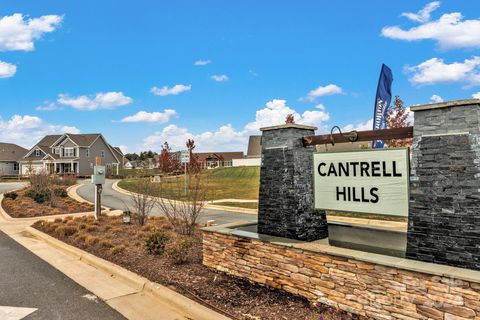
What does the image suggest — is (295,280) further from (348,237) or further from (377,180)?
(377,180)

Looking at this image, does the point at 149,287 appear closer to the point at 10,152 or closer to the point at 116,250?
the point at 116,250

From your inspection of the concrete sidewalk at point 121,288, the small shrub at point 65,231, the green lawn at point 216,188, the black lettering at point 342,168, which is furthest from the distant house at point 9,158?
the black lettering at point 342,168

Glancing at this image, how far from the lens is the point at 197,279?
6414 mm

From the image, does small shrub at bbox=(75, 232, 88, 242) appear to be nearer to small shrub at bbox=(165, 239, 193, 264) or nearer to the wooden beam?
small shrub at bbox=(165, 239, 193, 264)

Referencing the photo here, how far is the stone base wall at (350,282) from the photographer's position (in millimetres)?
4062

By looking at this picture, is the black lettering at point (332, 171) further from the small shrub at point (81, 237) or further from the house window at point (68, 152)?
the house window at point (68, 152)

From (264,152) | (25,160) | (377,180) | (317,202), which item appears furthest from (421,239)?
(25,160)

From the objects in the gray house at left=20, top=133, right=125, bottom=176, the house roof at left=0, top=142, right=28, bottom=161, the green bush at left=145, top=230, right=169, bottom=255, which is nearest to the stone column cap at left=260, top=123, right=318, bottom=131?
the green bush at left=145, top=230, right=169, bottom=255

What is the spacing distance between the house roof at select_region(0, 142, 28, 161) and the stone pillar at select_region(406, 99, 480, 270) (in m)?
74.1

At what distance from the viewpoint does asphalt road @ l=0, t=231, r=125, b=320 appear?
17.3ft

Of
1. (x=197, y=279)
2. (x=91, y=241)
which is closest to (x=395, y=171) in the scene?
(x=197, y=279)

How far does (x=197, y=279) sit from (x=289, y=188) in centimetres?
223

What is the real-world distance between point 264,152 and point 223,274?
2299 millimetres

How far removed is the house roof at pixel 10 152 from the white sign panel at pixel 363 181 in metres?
72.5
